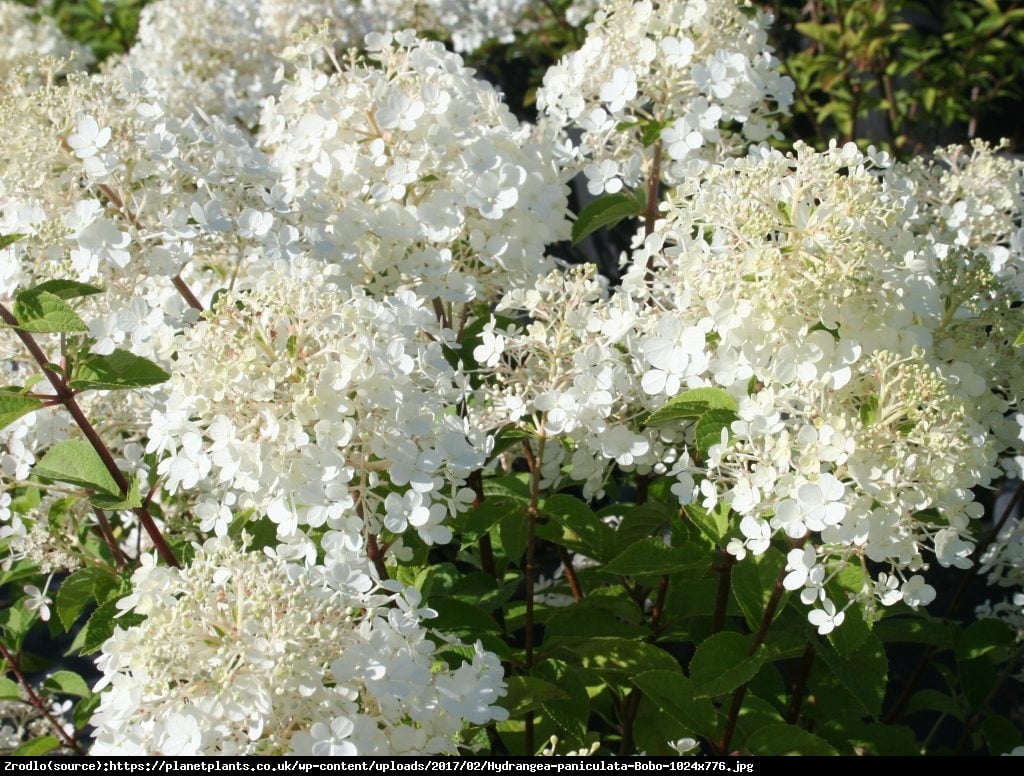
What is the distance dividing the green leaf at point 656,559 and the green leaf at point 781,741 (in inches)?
12.5

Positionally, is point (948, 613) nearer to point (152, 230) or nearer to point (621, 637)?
point (621, 637)

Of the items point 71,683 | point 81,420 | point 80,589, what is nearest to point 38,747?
point 71,683

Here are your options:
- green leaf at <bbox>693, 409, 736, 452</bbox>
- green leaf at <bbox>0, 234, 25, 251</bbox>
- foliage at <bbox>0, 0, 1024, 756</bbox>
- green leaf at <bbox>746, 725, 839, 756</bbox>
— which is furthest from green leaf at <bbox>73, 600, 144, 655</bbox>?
green leaf at <bbox>746, 725, 839, 756</bbox>

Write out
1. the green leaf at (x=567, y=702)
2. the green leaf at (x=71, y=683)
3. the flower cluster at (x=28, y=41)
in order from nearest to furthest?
the green leaf at (x=567, y=702) < the green leaf at (x=71, y=683) < the flower cluster at (x=28, y=41)

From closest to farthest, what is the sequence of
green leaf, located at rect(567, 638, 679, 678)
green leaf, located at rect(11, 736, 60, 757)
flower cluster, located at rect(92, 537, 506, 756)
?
flower cluster, located at rect(92, 537, 506, 756) < green leaf, located at rect(567, 638, 679, 678) < green leaf, located at rect(11, 736, 60, 757)

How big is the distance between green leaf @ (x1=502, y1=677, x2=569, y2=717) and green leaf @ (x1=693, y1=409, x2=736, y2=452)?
1.60 feet

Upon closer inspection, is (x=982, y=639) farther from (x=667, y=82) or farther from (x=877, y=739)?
(x=667, y=82)

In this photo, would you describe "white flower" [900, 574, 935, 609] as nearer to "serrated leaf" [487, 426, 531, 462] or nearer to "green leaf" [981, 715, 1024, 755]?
"serrated leaf" [487, 426, 531, 462]

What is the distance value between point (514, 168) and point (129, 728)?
1298mm

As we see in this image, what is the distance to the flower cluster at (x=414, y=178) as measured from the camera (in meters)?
2.13

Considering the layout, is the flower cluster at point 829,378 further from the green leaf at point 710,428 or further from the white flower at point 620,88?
the white flower at point 620,88

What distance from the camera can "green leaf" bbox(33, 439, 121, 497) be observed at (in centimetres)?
180

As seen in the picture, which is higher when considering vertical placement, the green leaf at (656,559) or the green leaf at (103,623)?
the green leaf at (656,559)

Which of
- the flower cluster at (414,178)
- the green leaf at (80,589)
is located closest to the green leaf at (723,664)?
the flower cluster at (414,178)
